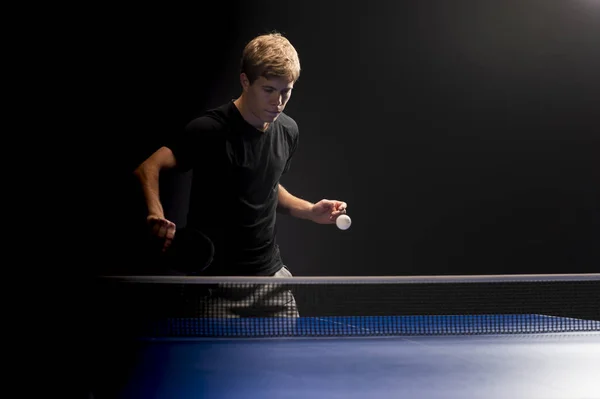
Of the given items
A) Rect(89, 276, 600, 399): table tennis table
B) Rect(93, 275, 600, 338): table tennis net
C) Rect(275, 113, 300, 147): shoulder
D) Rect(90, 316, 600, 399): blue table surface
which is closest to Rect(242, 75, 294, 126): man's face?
Rect(275, 113, 300, 147): shoulder

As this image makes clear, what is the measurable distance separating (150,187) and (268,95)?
2.10ft

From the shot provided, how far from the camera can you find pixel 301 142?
5.04 meters

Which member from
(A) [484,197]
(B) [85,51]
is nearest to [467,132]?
(A) [484,197]

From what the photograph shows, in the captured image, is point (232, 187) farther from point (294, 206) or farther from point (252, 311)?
point (252, 311)

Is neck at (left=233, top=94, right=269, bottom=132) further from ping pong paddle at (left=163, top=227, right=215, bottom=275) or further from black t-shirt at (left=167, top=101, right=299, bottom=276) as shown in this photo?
ping pong paddle at (left=163, top=227, right=215, bottom=275)

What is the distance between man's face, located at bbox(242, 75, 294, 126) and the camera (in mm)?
2826

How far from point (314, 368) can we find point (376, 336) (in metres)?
0.71

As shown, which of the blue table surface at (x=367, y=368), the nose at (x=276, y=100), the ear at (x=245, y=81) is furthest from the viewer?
the ear at (x=245, y=81)

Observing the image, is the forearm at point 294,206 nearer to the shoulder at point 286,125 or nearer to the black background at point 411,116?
the shoulder at point 286,125

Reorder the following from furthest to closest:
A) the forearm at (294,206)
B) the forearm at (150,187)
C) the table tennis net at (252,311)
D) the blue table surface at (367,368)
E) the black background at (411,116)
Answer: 1. the black background at (411,116)
2. the forearm at (294,206)
3. the forearm at (150,187)
4. the table tennis net at (252,311)
5. the blue table surface at (367,368)

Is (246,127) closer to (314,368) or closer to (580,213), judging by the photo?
(314,368)

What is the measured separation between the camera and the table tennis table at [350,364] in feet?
5.13

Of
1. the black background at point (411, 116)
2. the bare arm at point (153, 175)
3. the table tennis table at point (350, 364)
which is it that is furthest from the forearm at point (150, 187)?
the black background at point (411, 116)

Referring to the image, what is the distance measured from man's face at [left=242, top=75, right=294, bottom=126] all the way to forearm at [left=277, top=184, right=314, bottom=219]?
1.49ft
